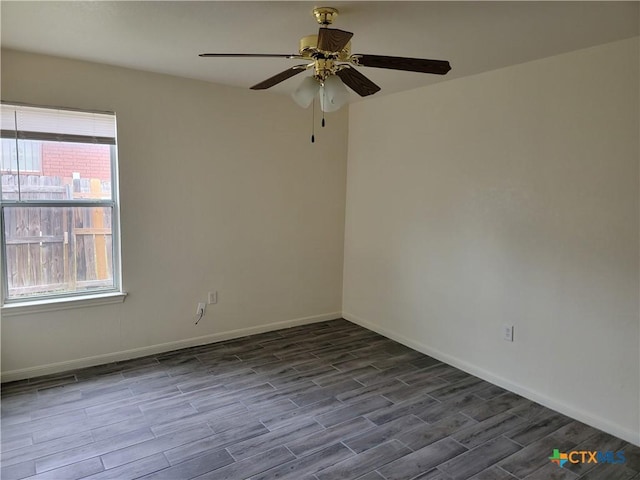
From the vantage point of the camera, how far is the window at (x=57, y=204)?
304 cm

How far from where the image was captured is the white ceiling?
6.91 ft

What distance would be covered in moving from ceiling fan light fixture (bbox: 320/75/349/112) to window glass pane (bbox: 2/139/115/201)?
199cm

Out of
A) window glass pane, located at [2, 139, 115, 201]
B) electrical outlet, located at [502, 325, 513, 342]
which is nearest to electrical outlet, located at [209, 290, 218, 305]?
window glass pane, located at [2, 139, 115, 201]

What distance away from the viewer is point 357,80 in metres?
2.29

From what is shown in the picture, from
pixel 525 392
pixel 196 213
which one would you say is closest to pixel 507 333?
pixel 525 392

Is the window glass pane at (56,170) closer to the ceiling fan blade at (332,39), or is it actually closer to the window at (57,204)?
the window at (57,204)

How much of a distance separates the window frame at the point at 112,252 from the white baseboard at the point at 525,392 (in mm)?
2500

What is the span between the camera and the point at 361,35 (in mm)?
2475

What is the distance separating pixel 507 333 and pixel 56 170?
11.7ft

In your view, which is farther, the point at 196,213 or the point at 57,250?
the point at 196,213

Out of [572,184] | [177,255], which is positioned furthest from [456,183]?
[177,255]

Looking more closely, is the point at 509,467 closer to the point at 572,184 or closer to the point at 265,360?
the point at 572,184

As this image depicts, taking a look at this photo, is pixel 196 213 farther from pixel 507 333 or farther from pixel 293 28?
pixel 507 333

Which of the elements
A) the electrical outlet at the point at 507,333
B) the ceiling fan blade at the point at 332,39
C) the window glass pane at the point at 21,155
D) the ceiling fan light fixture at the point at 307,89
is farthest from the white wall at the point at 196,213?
the ceiling fan blade at the point at 332,39
